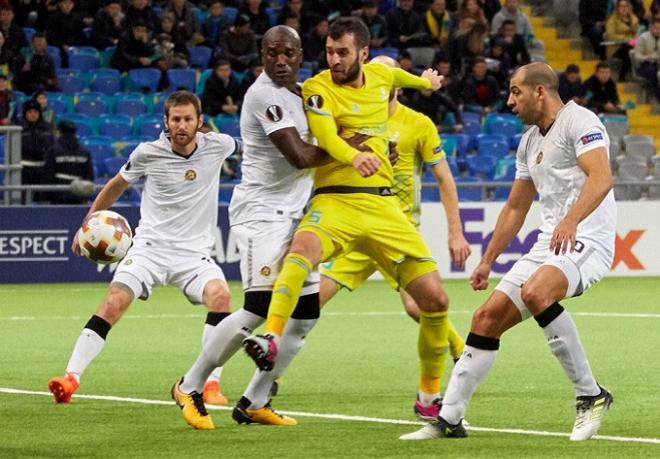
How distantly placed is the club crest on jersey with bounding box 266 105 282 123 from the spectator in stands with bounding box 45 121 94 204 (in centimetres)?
1123

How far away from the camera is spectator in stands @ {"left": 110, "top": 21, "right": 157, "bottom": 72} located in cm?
2266

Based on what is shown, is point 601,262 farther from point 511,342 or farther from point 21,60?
point 21,60

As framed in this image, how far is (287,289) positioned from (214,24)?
1665cm

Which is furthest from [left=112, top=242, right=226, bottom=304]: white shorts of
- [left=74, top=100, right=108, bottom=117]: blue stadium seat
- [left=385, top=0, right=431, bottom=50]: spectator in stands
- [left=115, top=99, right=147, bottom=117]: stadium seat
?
[left=385, top=0, right=431, bottom=50]: spectator in stands

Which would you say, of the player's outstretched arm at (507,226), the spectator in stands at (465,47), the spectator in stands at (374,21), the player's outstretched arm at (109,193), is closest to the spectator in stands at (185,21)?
the spectator in stands at (374,21)

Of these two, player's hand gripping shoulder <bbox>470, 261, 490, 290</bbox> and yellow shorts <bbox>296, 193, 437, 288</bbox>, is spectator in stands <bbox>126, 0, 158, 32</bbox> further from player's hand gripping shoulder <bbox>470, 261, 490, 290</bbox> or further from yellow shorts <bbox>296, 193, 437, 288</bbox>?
player's hand gripping shoulder <bbox>470, 261, 490, 290</bbox>

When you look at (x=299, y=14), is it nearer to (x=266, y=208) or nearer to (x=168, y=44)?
(x=168, y=44)

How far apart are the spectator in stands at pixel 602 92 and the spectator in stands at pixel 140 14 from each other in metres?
7.10

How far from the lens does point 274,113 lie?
8.22 m

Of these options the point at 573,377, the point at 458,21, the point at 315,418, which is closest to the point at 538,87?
the point at 573,377

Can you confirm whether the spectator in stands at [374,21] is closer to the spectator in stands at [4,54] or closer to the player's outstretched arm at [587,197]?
the spectator in stands at [4,54]

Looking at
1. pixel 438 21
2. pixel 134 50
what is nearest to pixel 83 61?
pixel 134 50

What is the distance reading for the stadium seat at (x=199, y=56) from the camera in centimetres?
2369

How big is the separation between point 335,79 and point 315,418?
193 centimetres
